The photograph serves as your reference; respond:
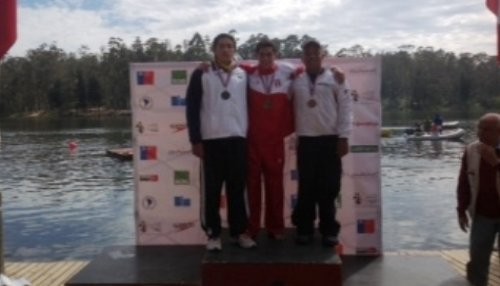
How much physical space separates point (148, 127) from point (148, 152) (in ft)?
0.80

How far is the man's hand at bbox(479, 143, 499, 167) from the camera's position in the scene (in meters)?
4.51

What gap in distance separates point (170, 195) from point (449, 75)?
292 ft

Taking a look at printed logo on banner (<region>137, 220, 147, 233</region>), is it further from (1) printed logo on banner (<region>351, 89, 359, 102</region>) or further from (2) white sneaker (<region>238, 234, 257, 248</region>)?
(1) printed logo on banner (<region>351, 89, 359, 102</region>)

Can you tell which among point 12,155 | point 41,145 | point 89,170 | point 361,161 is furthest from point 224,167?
point 41,145

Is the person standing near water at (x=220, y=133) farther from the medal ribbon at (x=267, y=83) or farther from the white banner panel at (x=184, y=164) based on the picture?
the white banner panel at (x=184, y=164)

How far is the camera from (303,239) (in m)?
5.03

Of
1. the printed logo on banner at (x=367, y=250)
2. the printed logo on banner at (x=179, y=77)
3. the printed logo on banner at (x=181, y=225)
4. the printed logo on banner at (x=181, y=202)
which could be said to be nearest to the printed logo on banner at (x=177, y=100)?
the printed logo on banner at (x=179, y=77)

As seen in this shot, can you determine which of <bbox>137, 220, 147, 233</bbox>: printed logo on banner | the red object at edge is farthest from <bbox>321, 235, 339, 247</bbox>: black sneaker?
the red object at edge

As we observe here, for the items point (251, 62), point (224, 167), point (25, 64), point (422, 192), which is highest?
point (25, 64)

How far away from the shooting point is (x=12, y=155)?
3403cm

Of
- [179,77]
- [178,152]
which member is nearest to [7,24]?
[179,77]

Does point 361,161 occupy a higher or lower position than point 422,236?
higher

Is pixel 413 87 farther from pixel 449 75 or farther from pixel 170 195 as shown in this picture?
pixel 170 195

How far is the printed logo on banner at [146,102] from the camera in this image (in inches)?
243
